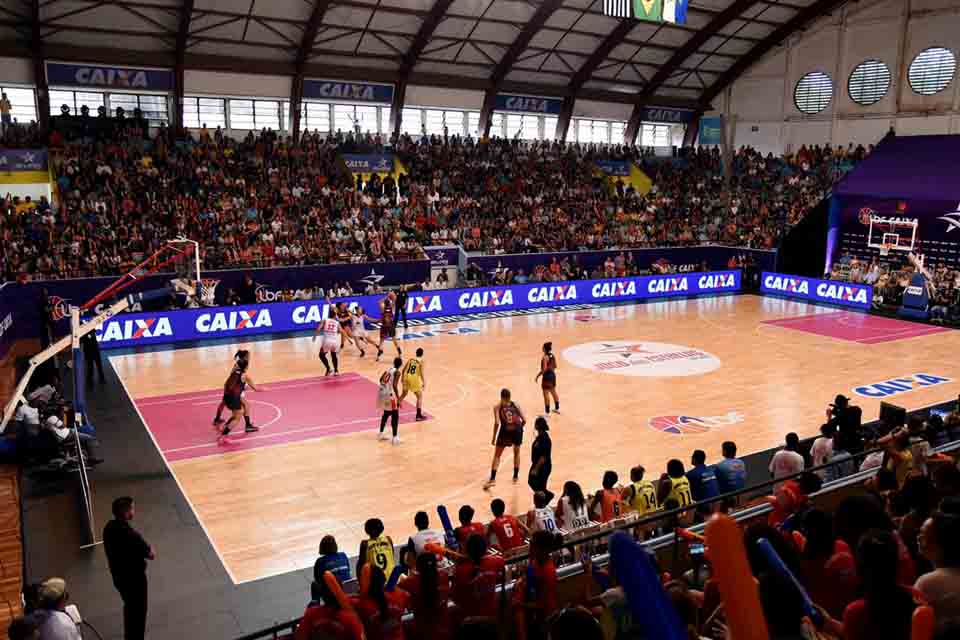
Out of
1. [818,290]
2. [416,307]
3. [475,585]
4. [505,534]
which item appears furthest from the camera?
[818,290]

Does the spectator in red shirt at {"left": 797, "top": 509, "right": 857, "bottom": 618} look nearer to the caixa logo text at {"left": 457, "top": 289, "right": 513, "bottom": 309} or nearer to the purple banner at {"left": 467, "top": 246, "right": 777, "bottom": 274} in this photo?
the caixa logo text at {"left": 457, "top": 289, "right": 513, "bottom": 309}

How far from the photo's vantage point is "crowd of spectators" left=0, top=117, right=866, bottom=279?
25.7m

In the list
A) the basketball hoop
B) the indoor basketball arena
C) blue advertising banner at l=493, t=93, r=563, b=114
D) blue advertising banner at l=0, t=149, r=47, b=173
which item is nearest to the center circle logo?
the indoor basketball arena

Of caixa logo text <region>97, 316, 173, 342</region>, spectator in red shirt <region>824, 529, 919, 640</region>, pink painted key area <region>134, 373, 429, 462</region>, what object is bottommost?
pink painted key area <region>134, 373, 429, 462</region>

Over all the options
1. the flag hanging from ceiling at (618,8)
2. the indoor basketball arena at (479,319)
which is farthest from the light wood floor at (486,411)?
the flag hanging from ceiling at (618,8)

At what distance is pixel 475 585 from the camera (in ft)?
18.7

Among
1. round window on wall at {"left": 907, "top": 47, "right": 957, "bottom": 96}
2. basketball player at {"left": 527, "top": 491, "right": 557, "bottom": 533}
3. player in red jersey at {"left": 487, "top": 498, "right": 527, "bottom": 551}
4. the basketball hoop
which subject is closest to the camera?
player in red jersey at {"left": 487, "top": 498, "right": 527, "bottom": 551}

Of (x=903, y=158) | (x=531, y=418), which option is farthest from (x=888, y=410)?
(x=903, y=158)

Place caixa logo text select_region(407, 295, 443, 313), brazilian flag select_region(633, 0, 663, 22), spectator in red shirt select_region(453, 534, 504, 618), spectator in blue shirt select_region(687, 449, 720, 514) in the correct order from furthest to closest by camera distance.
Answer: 1. caixa logo text select_region(407, 295, 443, 313)
2. brazilian flag select_region(633, 0, 663, 22)
3. spectator in blue shirt select_region(687, 449, 720, 514)
4. spectator in red shirt select_region(453, 534, 504, 618)

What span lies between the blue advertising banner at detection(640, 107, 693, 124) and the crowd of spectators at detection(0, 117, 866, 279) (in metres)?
2.66

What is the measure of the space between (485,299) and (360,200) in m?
7.82

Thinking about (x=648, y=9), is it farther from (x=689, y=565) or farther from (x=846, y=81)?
(x=846, y=81)

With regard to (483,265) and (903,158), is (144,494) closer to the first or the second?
(483,265)

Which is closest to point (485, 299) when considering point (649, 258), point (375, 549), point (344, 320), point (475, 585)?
point (344, 320)
